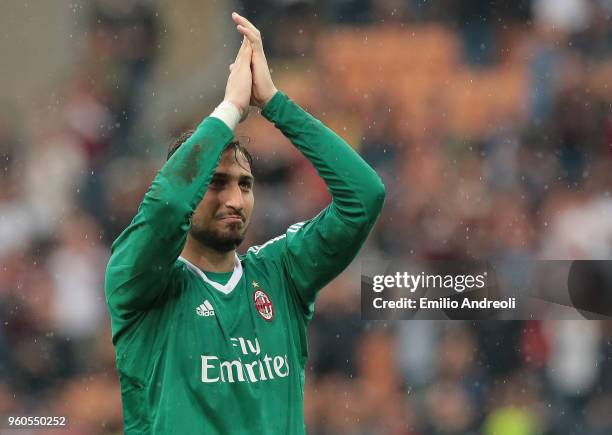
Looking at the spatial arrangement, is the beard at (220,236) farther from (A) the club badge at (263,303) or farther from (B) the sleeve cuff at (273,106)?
(B) the sleeve cuff at (273,106)

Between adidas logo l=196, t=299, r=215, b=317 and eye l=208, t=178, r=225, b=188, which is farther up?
eye l=208, t=178, r=225, b=188

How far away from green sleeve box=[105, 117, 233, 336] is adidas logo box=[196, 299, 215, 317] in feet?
0.38

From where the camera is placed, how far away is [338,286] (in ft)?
21.4

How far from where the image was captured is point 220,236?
2.62 metres

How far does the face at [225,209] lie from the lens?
262 cm

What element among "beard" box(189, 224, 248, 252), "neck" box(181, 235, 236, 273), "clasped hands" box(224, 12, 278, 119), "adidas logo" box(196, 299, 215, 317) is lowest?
"adidas logo" box(196, 299, 215, 317)

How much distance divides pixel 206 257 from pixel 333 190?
34cm

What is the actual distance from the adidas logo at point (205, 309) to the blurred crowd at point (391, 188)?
3.90m

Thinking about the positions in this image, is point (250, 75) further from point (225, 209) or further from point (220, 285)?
point (220, 285)

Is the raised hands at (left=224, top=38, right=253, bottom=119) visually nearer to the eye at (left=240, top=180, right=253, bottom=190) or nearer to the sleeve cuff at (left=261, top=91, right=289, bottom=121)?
the sleeve cuff at (left=261, top=91, right=289, bottom=121)

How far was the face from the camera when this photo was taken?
103 inches

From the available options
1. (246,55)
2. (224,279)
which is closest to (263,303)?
(224,279)

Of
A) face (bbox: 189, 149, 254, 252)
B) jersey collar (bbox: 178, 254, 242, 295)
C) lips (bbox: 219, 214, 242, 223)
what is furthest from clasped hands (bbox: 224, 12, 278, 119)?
jersey collar (bbox: 178, 254, 242, 295)

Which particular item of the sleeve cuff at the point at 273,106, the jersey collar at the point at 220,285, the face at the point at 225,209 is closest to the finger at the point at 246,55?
the sleeve cuff at the point at 273,106
